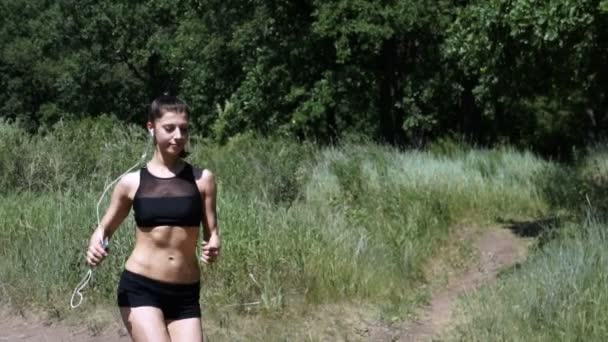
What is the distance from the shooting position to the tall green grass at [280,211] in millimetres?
7559

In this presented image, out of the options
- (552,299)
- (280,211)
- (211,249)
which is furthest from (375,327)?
(211,249)

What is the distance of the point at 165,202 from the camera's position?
4.05 metres

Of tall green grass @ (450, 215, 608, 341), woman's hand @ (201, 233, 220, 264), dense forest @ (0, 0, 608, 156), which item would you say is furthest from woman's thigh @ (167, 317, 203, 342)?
dense forest @ (0, 0, 608, 156)

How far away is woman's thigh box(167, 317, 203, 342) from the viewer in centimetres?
402

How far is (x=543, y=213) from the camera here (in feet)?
38.7

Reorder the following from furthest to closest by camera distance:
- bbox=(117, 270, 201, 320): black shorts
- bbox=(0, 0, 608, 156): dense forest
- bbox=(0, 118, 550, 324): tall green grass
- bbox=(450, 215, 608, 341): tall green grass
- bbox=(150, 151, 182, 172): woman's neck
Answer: bbox=(0, 0, 608, 156): dense forest, bbox=(0, 118, 550, 324): tall green grass, bbox=(450, 215, 608, 341): tall green grass, bbox=(150, 151, 182, 172): woman's neck, bbox=(117, 270, 201, 320): black shorts

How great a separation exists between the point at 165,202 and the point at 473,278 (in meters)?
5.46

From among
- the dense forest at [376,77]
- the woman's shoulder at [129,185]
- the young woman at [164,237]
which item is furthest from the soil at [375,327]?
the dense forest at [376,77]

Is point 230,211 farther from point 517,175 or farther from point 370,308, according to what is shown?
point 517,175

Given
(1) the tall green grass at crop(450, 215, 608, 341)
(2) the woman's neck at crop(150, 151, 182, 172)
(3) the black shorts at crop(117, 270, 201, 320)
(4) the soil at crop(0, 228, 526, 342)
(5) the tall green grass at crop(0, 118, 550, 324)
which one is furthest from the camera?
(5) the tall green grass at crop(0, 118, 550, 324)

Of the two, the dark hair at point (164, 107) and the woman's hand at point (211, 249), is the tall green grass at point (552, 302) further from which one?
the dark hair at point (164, 107)

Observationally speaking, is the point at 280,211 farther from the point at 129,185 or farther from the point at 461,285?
the point at 129,185

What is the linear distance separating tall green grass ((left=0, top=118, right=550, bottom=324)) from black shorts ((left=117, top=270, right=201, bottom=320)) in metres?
3.05

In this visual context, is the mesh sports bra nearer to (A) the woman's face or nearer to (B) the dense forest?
(A) the woman's face
